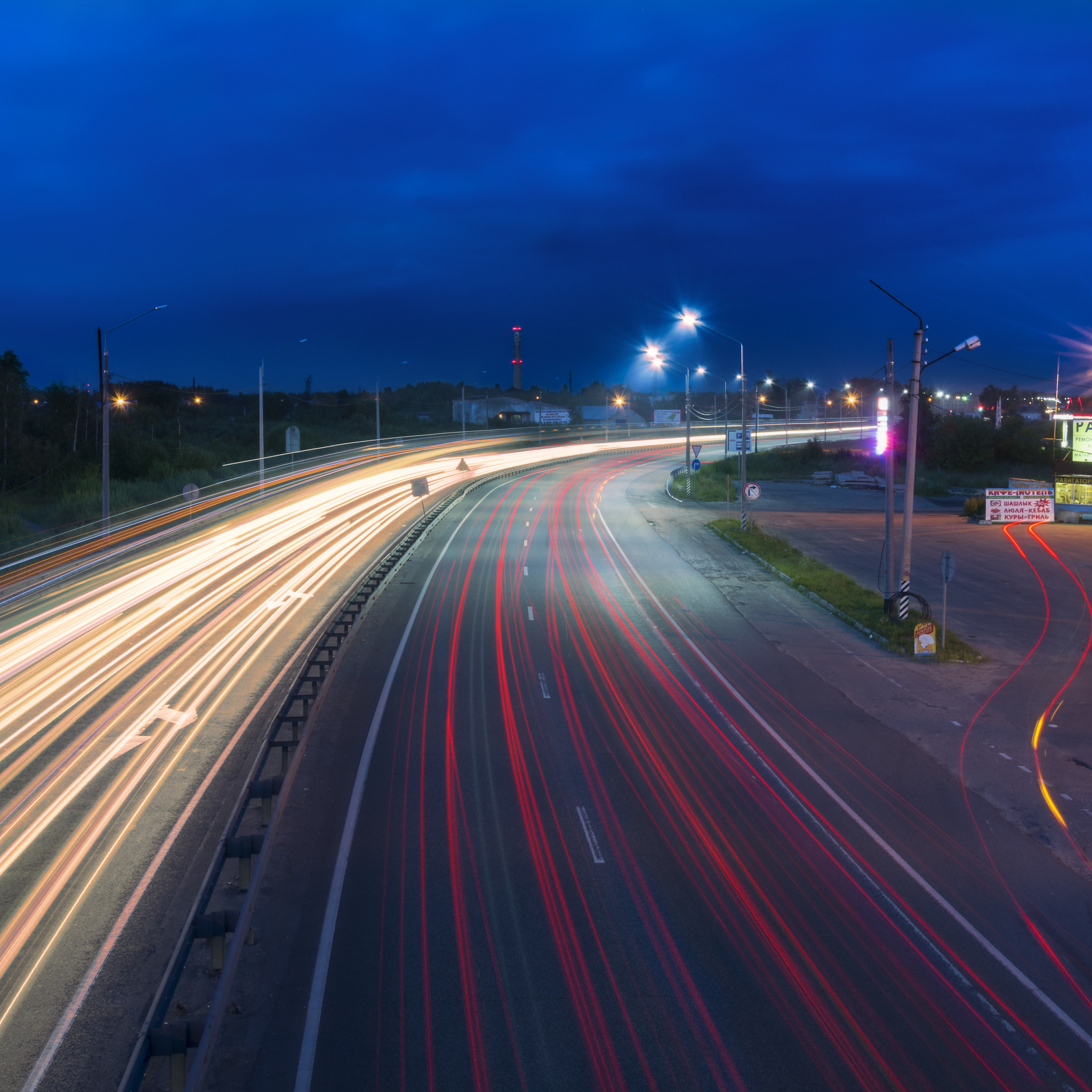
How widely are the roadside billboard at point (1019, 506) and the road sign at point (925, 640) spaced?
25822mm

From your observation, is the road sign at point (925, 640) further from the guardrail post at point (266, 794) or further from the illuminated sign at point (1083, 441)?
the illuminated sign at point (1083, 441)

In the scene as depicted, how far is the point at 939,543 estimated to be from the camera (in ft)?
121

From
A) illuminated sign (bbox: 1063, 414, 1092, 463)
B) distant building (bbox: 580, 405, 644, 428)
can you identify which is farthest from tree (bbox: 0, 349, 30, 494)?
distant building (bbox: 580, 405, 644, 428)

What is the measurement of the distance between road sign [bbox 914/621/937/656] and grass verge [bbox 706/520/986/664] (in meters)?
0.22

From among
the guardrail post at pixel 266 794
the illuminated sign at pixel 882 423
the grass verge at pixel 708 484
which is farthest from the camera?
the grass verge at pixel 708 484

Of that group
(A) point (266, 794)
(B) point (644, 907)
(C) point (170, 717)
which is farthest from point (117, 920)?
(C) point (170, 717)

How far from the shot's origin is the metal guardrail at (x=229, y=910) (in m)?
6.48

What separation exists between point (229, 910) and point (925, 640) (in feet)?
54.9

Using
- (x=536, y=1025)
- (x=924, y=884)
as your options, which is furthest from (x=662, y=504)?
(x=536, y=1025)

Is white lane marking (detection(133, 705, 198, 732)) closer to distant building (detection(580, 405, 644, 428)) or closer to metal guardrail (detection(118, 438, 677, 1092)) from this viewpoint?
metal guardrail (detection(118, 438, 677, 1092))

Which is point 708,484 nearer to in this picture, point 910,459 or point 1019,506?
point 1019,506

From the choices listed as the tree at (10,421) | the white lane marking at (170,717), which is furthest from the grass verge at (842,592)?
the tree at (10,421)

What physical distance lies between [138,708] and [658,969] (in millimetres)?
11818

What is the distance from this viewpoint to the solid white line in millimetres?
7242
